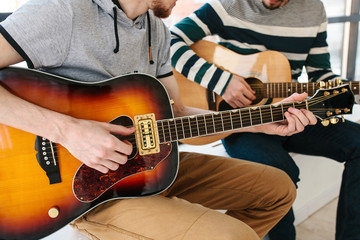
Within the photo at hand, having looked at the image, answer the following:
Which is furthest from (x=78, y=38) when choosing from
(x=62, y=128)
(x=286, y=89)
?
(x=286, y=89)

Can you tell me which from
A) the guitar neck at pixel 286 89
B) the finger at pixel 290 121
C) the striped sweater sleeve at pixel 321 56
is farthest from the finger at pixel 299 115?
the striped sweater sleeve at pixel 321 56

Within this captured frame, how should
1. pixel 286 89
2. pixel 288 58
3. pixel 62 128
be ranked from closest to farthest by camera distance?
pixel 62 128
pixel 286 89
pixel 288 58

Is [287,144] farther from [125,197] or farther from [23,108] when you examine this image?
[23,108]

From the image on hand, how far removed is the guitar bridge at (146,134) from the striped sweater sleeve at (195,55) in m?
0.70

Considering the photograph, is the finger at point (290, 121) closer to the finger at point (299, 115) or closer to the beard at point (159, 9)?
the finger at point (299, 115)

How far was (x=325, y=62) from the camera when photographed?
175 cm

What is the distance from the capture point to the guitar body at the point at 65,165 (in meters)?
0.82

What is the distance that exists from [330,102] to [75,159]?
89cm

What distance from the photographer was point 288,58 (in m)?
1.73

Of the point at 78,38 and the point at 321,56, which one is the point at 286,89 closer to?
the point at 321,56

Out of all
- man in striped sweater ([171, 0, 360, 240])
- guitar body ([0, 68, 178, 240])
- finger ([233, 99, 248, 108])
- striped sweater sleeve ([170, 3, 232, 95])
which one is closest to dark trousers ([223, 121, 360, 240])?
man in striped sweater ([171, 0, 360, 240])

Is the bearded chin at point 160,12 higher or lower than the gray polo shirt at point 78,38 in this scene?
higher

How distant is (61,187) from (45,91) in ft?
0.90

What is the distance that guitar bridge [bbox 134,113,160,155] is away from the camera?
922mm
